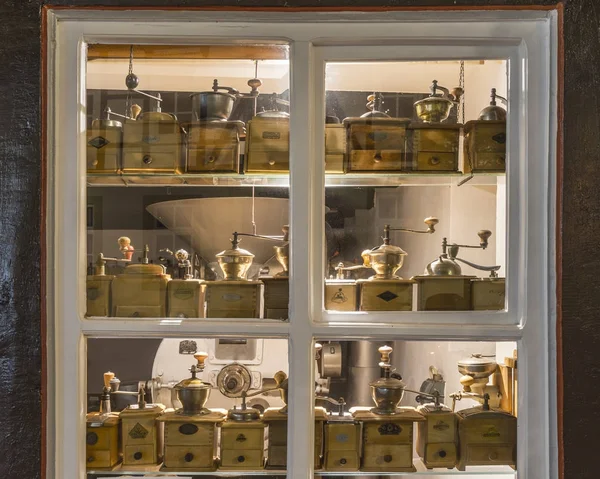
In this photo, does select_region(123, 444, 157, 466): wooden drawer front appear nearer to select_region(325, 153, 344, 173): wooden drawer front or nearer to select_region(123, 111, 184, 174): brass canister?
select_region(123, 111, 184, 174): brass canister

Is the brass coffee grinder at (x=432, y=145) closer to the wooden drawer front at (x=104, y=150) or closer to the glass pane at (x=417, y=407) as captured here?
the glass pane at (x=417, y=407)

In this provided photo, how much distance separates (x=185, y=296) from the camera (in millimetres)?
1508

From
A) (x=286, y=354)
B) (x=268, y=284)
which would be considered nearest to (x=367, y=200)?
(x=268, y=284)

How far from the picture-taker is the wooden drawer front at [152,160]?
1.54 meters

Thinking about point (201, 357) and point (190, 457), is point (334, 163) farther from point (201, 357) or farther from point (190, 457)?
point (190, 457)

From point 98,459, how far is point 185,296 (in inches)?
17.8

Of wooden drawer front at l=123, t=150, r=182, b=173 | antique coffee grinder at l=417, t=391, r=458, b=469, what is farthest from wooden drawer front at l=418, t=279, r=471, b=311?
wooden drawer front at l=123, t=150, r=182, b=173

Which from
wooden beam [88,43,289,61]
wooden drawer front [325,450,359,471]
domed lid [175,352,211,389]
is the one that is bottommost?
wooden drawer front [325,450,359,471]

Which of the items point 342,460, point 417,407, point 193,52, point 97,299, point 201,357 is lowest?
point 342,460

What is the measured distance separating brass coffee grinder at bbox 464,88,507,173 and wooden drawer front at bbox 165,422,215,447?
3.13 ft

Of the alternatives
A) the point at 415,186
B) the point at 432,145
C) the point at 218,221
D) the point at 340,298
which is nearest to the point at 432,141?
the point at 432,145

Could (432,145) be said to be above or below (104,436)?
above

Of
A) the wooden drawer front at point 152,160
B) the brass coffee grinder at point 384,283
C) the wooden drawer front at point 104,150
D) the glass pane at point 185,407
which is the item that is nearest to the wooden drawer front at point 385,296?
the brass coffee grinder at point 384,283

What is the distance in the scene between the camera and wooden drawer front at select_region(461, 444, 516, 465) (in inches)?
57.1
